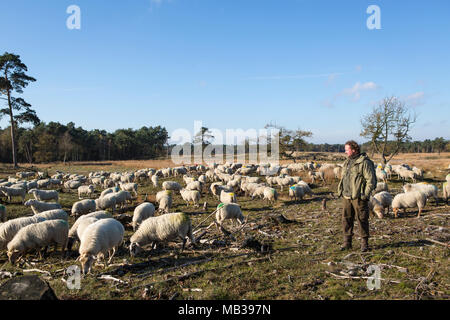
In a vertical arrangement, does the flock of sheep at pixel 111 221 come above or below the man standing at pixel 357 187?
below

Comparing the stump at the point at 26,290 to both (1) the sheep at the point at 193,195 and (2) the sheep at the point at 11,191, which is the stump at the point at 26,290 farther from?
(2) the sheep at the point at 11,191

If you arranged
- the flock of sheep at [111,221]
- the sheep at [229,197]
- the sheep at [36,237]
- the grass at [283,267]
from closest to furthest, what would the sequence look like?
the grass at [283,267]
the flock of sheep at [111,221]
the sheep at [36,237]
the sheep at [229,197]

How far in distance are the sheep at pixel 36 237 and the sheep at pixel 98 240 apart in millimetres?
1453

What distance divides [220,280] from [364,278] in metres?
3.04

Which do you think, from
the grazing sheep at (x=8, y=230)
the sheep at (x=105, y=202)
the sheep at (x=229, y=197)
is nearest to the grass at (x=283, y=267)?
the grazing sheep at (x=8, y=230)

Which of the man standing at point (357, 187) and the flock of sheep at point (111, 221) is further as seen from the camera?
the flock of sheep at point (111, 221)

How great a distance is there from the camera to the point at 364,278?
17.4 feet

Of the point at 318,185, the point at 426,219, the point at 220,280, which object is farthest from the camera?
the point at 318,185

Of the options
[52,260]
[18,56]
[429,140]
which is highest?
[18,56]

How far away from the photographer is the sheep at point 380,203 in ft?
35.0

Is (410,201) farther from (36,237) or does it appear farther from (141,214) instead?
(36,237)

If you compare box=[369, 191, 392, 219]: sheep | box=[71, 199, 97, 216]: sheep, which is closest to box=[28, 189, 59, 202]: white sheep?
box=[71, 199, 97, 216]: sheep

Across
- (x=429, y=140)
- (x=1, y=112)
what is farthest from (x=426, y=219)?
(x=429, y=140)
